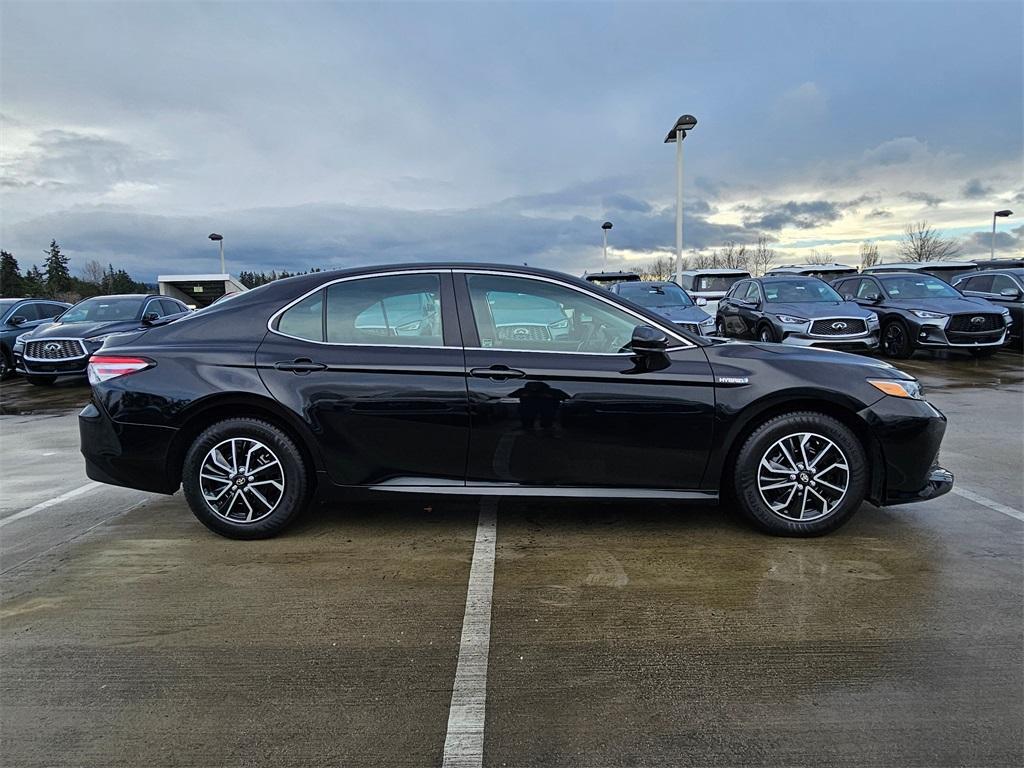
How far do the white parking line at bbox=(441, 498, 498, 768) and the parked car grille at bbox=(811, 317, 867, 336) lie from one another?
9.44 metres

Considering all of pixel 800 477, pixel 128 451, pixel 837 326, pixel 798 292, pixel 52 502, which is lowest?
pixel 52 502

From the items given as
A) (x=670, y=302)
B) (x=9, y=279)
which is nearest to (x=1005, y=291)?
(x=670, y=302)

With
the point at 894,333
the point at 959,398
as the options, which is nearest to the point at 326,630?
the point at 959,398

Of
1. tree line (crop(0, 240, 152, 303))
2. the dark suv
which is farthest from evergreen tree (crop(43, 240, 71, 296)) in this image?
the dark suv

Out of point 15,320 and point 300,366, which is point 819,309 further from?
point 15,320

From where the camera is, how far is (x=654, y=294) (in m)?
12.3

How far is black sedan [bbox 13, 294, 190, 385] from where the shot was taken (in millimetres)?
10844

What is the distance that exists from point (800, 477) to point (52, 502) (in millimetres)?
5189

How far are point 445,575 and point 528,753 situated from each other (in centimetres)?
130

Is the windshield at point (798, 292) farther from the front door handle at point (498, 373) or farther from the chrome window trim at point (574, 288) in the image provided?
the front door handle at point (498, 373)

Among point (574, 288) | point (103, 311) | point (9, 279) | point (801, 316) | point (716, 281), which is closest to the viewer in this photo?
point (574, 288)

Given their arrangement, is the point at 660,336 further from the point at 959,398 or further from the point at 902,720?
the point at 959,398

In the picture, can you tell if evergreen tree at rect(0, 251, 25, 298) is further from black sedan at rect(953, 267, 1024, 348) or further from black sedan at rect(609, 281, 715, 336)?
black sedan at rect(953, 267, 1024, 348)

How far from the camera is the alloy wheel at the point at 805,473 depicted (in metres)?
3.58
